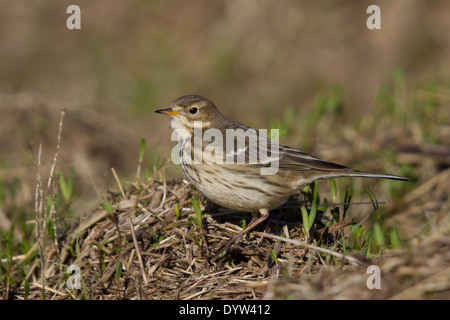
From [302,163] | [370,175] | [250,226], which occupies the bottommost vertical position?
[250,226]

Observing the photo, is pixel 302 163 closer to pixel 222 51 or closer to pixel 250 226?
pixel 250 226

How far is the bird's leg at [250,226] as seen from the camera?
4.95m

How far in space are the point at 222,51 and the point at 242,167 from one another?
9276 mm

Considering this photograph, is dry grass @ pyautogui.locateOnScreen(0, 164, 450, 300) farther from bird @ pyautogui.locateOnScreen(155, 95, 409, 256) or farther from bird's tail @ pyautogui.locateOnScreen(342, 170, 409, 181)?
bird's tail @ pyautogui.locateOnScreen(342, 170, 409, 181)

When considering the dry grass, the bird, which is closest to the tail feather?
the bird

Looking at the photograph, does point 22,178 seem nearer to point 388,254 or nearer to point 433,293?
point 388,254

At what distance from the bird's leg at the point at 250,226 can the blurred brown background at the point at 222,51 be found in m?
6.68

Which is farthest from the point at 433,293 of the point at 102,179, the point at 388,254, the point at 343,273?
the point at 102,179

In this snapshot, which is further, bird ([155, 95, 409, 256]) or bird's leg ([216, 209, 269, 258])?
bird ([155, 95, 409, 256])

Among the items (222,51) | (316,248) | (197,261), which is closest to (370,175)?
(316,248)

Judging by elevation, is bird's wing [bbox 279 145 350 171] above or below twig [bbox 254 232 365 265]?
above

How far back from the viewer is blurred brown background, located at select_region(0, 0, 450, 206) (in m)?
13.3

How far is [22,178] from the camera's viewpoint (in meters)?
8.42

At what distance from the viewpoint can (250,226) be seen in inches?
205
